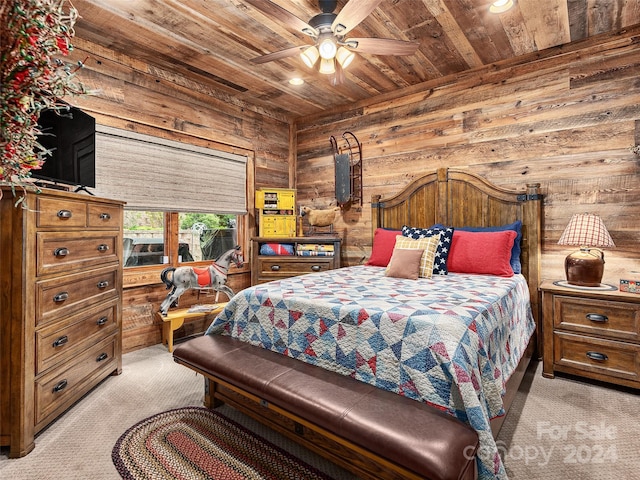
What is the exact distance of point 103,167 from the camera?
9.92 feet

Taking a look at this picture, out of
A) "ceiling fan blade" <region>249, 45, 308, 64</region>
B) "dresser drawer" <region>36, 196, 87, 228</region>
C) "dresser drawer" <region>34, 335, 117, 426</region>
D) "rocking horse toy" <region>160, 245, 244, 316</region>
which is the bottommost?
"dresser drawer" <region>34, 335, 117, 426</region>

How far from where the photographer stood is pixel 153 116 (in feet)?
11.1

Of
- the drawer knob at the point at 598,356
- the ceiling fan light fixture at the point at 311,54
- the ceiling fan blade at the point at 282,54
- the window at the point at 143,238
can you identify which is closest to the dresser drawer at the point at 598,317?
the drawer knob at the point at 598,356

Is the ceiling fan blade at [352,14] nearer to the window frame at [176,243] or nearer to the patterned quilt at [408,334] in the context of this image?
the patterned quilt at [408,334]

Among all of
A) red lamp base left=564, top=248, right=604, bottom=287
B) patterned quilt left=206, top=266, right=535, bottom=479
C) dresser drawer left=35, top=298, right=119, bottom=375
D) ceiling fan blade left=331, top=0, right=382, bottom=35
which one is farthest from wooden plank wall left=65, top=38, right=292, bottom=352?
red lamp base left=564, top=248, right=604, bottom=287

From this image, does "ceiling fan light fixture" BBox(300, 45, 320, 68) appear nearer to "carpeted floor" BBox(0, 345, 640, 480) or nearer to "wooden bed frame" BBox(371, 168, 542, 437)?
"wooden bed frame" BBox(371, 168, 542, 437)

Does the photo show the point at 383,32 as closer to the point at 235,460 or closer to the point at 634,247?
the point at 634,247

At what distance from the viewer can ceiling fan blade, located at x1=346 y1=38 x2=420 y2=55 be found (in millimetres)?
2346

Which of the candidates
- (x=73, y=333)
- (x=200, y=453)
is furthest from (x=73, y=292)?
(x=200, y=453)

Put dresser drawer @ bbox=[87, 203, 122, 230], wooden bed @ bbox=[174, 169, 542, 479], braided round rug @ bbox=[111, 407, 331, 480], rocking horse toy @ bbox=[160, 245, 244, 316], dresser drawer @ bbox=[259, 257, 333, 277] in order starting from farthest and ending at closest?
dresser drawer @ bbox=[259, 257, 333, 277] < rocking horse toy @ bbox=[160, 245, 244, 316] < dresser drawer @ bbox=[87, 203, 122, 230] < braided round rug @ bbox=[111, 407, 331, 480] < wooden bed @ bbox=[174, 169, 542, 479]

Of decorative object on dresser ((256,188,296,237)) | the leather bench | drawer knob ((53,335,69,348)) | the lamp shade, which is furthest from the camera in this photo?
decorative object on dresser ((256,188,296,237))

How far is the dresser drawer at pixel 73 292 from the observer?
1913 millimetres

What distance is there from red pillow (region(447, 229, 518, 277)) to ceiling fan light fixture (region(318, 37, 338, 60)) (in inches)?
73.3

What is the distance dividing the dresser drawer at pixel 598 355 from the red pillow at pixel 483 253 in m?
0.61
